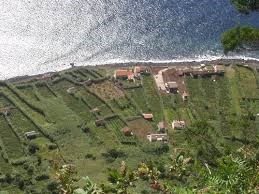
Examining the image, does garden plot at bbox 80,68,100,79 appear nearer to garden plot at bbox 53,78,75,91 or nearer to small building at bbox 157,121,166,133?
garden plot at bbox 53,78,75,91

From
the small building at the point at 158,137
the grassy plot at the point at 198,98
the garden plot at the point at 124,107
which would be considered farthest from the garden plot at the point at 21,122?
the grassy plot at the point at 198,98

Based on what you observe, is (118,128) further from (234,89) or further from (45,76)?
(234,89)

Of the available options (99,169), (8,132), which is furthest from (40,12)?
(99,169)

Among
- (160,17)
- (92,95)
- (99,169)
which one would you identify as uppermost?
(160,17)

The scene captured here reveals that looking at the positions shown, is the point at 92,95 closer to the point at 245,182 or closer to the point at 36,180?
the point at 36,180

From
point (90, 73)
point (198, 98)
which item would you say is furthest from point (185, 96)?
point (90, 73)

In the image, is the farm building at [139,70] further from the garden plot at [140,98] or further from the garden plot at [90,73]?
the garden plot at [90,73]
